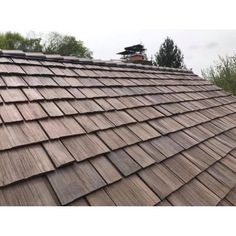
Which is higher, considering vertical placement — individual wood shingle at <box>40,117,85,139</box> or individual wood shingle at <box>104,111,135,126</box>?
individual wood shingle at <box>40,117,85,139</box>

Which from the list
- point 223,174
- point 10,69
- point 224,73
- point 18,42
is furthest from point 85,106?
point 18,42

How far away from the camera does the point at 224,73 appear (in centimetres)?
2184

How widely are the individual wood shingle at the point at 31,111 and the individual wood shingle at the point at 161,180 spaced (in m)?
1.01

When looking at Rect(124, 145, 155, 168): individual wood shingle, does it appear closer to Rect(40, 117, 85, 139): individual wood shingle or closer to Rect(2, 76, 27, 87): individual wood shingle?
A: Rect(40, 117, 85, 139): individual wood shingle

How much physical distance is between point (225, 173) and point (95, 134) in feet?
5.28

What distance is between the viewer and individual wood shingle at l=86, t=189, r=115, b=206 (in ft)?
5.50

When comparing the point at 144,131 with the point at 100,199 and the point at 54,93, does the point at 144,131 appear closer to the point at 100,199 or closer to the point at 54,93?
the point at 54,93

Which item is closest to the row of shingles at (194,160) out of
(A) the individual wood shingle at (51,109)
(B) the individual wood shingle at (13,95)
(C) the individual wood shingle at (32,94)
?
(A) the individual wood shingle at (51,109)

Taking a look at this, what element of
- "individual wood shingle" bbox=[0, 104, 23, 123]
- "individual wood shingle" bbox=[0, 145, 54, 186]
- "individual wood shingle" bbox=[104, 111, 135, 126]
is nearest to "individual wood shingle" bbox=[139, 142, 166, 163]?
"individual wood shingle" bbox=[104, 111, 135, 126]

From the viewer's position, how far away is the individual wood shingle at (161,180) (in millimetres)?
2092

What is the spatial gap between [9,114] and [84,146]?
65 centimetres

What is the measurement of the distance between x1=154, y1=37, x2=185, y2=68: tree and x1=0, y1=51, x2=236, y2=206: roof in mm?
28749

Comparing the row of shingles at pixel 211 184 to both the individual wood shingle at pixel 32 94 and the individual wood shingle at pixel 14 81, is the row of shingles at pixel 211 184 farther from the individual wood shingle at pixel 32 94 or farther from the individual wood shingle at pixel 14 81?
the individual wood shingle at pixel 14 81
